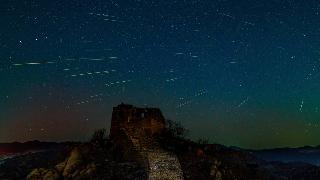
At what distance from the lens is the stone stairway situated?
40000mm

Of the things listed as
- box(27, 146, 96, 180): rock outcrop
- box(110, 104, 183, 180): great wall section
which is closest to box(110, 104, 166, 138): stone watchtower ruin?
box(110, 104, 183, 180): great wall section

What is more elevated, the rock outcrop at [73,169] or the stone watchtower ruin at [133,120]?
the stone watchtower ruin at [133,120]

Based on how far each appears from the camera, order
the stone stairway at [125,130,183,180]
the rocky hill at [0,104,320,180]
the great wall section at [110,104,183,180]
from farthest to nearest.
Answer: the rocky hill at [0,104,320,180], the great wall section at [110,104,183,180], the stone stairway at [125,130,183,180]

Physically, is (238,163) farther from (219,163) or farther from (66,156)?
(66,156)

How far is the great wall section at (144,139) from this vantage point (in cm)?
4088

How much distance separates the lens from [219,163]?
47438 millimetres

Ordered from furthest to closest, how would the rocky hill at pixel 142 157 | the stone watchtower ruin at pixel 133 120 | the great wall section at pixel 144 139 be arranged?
the stone watchtower ruin at pixel 133 120
the rocky hill at pixel 142 157
the great wall section at pixel 144 139

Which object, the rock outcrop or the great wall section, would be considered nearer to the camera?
the great wall section

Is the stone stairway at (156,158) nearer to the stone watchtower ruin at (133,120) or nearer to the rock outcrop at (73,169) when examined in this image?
the stone watchtower ruin at (133,120)

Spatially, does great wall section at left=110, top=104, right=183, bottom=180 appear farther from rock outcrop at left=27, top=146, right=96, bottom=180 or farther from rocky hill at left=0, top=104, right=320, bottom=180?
rock outcrop at left=27, top=146, right=96, bottom=180

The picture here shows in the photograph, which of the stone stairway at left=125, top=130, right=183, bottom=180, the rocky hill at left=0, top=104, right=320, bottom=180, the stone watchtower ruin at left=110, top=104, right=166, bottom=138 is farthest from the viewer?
the stone watchtower ruin at left=110, top=104, right=166, bottom=138

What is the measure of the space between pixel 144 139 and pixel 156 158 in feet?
13.8

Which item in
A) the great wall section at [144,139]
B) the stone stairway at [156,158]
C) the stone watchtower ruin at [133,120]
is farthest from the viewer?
the stone watchtower ruin at [133,120]

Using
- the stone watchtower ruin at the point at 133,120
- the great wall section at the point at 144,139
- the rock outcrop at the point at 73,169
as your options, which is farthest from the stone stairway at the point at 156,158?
the rock outcrop at the point at 73,169
